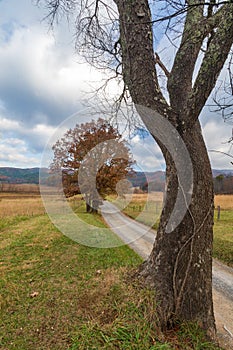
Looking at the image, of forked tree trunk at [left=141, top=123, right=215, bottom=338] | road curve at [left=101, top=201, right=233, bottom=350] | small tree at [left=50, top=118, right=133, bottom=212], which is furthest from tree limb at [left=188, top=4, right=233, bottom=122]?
small tree at [left=50, top=118, right=133, bottom=212]

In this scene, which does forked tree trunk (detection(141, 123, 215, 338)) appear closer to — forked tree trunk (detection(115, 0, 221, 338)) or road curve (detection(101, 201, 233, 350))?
forked tree trunk (detection(115, 0, 221, 338))

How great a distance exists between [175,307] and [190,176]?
159 centimetres

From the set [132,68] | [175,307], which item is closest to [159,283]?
[175,307]

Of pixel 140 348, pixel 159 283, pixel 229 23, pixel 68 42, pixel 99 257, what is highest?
pixel 68 42

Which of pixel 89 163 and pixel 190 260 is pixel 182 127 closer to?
pixel 190 260

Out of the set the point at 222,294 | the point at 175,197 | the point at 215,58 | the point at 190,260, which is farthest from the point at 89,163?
the point at 215,58

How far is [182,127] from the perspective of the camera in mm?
2750

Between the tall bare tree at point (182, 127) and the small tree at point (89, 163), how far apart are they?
8.82 m

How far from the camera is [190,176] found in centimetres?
270

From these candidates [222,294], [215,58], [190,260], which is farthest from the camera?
[222,294]

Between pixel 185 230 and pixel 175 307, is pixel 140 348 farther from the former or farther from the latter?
pixel 185 230

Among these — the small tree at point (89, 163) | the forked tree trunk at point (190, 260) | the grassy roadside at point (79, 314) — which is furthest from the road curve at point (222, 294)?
the small tree at point (89, 163)

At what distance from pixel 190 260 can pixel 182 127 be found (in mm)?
1631

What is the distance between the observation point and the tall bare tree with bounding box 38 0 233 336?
2557 mm
